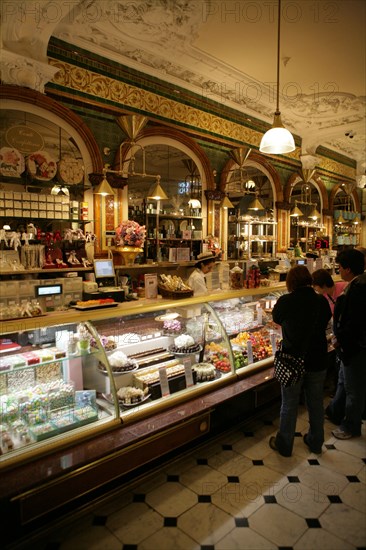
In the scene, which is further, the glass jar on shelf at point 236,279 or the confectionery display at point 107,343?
the glass jar on shelf at point 236,279

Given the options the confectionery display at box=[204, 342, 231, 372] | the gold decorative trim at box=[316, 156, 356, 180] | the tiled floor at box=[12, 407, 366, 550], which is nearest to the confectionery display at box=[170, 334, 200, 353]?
the confectionery display at box=[204, 342, 231, 372]

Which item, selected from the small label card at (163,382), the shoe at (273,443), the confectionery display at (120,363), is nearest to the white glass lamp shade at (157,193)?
the confectionery display at (120,363)

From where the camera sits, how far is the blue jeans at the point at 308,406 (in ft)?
11.9

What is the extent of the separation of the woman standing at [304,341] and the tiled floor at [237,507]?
0.30m

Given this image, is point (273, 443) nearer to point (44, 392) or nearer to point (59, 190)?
point (44, 392)

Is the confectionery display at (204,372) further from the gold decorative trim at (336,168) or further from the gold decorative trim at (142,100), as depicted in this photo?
the gold decorative trim at (336,168)

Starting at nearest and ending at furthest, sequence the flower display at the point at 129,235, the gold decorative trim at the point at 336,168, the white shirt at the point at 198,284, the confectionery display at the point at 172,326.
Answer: the confectionery display at the point at 172,326
the white shirt at the point at 198,284
the flower display at the point at 129,235
the gold decorative trim at the point at 336,168

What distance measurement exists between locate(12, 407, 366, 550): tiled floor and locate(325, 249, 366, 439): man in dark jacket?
0.35 meters

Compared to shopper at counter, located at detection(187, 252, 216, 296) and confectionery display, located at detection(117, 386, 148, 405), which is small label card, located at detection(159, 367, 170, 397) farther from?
shopper at counter, located at detection(187, 252, 216, 296)

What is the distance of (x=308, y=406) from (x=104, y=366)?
6.70 feet

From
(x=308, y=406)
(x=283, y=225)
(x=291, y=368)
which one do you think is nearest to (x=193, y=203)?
(x=283, y=225)

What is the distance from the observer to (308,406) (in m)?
3.72

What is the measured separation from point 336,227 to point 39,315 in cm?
1102

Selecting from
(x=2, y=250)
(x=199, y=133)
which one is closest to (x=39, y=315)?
(x=2, y=250)
